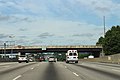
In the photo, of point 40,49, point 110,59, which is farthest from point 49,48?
point 110,59

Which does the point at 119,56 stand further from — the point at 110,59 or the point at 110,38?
the point at 110,38

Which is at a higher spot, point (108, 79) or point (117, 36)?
point (117, 36)

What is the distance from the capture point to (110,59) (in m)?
76.6

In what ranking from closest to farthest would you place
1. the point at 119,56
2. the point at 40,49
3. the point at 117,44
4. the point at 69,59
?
1. the point at 69,59
2. the point at 119,56
3. the point at 117,44
4. the point at 40,49

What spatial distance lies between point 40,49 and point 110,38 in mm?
31759

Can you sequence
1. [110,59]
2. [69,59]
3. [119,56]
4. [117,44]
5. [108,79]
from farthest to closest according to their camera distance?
[117,44], [110,59], [119,56], [69,59], [108,79]

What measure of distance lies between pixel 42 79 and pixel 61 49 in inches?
4681

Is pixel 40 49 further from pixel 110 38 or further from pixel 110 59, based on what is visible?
pixel 110 59

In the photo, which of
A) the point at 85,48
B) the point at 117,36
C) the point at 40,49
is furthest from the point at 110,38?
the point at 40,49

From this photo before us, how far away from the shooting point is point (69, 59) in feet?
214

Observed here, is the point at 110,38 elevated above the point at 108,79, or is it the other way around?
the point at 110,38

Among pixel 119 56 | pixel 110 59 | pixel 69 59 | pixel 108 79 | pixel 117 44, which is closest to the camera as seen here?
Result: pixel 108 79

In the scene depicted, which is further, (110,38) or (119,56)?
(110,38)

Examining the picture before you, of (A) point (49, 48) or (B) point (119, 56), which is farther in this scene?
(A) point (49, 48)
